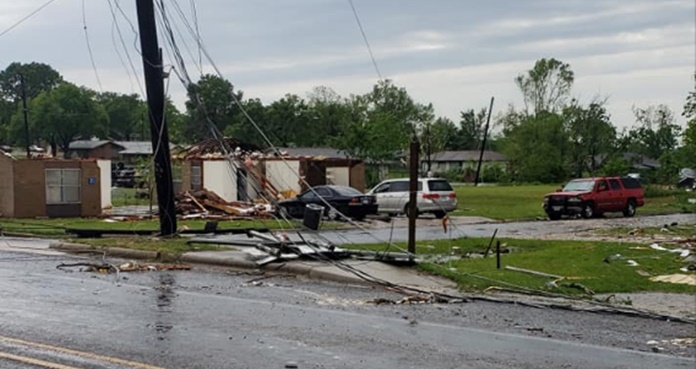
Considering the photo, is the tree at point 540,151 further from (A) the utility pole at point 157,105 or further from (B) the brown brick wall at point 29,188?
(A) the utility pole at point 157,105

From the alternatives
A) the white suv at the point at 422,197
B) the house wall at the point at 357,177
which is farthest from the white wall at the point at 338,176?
the white suv at the point at 422,197

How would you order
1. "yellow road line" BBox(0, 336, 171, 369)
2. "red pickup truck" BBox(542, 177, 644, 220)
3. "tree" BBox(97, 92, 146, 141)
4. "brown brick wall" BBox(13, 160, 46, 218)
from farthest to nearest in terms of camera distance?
1. "tree" BBox(97, 92, 146, 141)
2. "red pickup truck" BBox(542, 177, 644, 220)
3. "brown brick wall" BBox(13, 160, 46, 218)
4. "yellow road line" BBox(0, 336, 171, 369)

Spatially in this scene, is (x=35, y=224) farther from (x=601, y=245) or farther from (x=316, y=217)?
(x=601, y=245)

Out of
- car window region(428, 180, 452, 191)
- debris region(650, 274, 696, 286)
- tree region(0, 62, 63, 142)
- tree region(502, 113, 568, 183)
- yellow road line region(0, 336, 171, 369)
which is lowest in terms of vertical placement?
debris region(650, 274, 696, 286)

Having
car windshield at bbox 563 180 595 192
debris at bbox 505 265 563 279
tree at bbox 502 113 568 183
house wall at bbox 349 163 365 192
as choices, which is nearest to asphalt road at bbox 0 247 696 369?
debris at bbox 505 265 563 279

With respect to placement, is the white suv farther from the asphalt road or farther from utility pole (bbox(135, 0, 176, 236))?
the asphalt road

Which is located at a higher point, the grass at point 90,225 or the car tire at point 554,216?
the grass at point 90,225

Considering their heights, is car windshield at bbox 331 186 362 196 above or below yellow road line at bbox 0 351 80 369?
above

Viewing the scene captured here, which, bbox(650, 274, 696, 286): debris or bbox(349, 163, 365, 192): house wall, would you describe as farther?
bbox(349, 163, 365, 192): house wall

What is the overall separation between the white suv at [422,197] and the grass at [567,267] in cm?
1617

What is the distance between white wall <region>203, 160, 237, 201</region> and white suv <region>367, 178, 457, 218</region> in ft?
31.5

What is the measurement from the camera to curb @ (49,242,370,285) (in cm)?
1606

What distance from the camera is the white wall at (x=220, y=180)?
46.4 metres

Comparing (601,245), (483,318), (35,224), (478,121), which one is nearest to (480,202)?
(35,224)
